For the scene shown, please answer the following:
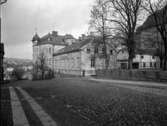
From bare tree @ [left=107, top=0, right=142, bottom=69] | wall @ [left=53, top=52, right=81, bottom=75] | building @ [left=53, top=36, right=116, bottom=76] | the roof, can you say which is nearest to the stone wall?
bare tree @ [left=107, top=0, right=142, bottom=69]

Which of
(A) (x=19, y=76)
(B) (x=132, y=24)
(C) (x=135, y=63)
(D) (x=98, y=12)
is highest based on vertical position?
(D) (x=98, y=12)

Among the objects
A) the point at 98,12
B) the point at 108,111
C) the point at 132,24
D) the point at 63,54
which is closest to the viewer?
the point at 108,111

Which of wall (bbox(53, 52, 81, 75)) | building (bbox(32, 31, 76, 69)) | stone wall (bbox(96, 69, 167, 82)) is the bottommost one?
stone wall (bbox(96, 69, 167, 82))

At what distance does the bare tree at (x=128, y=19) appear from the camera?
25.9m

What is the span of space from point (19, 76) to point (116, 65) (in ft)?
96.6

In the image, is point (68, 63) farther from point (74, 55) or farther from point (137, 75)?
point (137, 75)

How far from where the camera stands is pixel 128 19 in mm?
26656

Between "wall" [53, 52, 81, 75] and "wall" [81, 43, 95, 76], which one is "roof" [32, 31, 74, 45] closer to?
"wall" [53, 52, 81, 75]

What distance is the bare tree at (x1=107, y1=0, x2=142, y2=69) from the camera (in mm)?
25859

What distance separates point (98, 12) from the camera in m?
29.4

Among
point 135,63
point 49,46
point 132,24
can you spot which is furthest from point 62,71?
point 132,24

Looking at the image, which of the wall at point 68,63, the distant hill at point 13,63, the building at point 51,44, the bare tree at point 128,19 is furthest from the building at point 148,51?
the distant hill at point 13,63

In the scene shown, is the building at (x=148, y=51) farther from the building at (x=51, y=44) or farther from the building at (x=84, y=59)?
the building at (x=51, y=44)

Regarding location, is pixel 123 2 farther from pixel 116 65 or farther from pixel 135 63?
pixel 116 65
